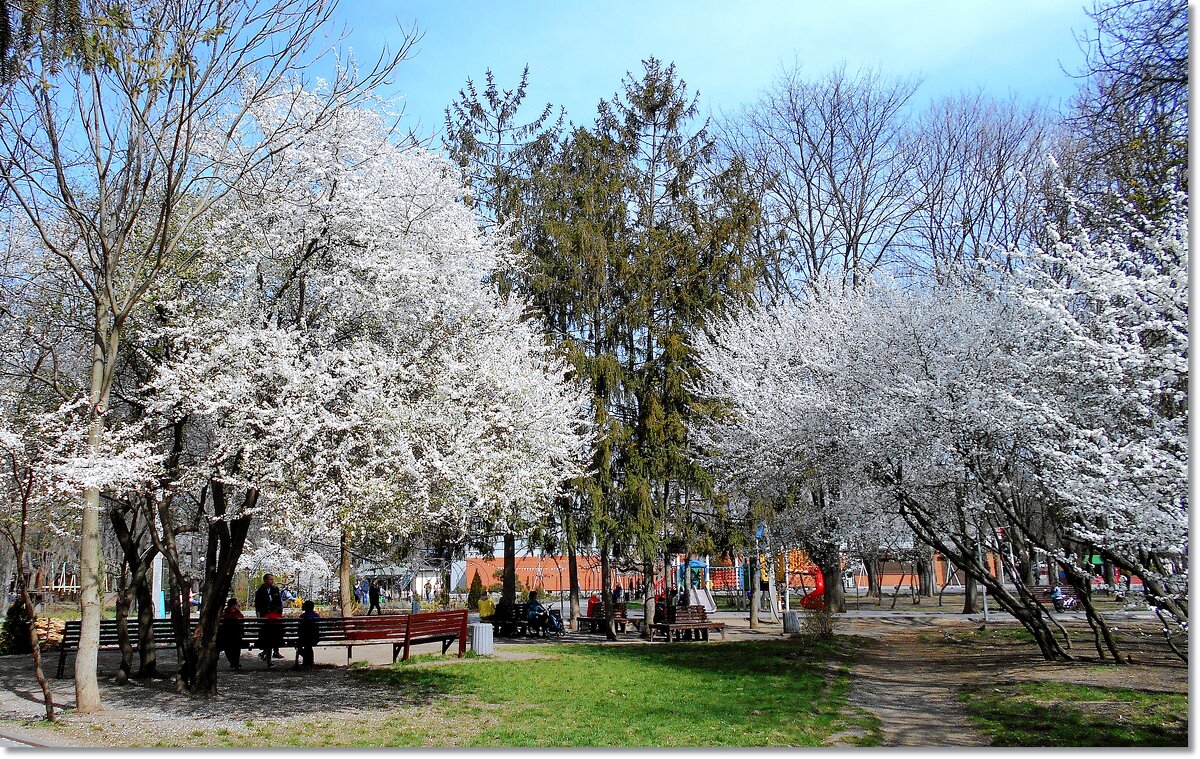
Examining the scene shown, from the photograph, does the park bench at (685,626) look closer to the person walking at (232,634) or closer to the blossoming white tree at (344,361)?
the person walking at (232,634)

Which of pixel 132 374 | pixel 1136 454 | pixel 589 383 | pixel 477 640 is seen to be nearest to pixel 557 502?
pixel 589 383

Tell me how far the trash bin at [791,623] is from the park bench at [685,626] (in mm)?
1376

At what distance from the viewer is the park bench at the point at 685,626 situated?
19250mm

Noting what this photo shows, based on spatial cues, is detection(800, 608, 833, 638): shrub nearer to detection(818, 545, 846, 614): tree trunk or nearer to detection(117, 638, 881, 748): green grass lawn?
detection(818, 545, 846, 614): tree trunk

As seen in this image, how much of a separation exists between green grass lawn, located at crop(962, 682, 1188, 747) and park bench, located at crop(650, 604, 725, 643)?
870 cm

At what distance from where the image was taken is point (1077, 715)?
8773mm

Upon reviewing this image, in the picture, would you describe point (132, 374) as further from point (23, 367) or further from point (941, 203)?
point (941, 203)

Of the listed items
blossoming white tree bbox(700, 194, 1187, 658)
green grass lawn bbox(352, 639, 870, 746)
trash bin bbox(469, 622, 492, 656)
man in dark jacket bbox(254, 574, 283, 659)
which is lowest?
green grass lawn bbox(352, 639, 870, 746)

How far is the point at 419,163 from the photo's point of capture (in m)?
10.6

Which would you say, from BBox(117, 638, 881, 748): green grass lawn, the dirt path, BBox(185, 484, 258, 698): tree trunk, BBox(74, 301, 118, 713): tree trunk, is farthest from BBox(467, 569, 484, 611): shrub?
BBox(74, 301, 118, 713): tree trunk

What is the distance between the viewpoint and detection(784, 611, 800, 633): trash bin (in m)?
20.1

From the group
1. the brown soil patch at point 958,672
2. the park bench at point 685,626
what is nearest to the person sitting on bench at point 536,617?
the park bench at point 685,626

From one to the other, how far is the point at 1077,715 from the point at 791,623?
11.6 m

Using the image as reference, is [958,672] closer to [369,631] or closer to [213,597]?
[369,631]
